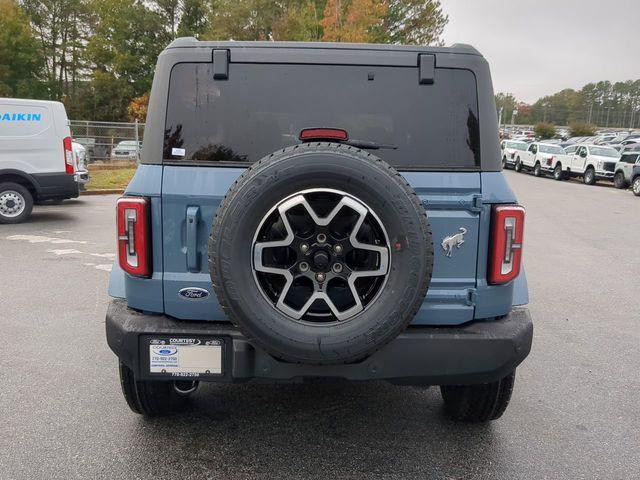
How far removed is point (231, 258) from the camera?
94.7 inches

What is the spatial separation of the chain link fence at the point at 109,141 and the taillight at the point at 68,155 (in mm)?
12153

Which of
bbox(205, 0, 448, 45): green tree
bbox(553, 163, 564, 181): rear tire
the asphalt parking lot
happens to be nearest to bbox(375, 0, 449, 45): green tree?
bbox(205, 0, 448, 45): green tree

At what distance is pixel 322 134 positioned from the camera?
2662 millimetres

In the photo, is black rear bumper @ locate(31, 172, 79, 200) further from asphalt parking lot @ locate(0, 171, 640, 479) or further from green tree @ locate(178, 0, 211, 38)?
green tree @ locate(178, 0, 211, 38)

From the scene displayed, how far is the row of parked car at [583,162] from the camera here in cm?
2319

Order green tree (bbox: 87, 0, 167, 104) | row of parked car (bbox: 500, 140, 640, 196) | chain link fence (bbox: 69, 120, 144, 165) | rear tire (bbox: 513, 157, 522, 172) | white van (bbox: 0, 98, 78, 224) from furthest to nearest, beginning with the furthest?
green tree (bbox: 87, 0, 167, 104)
rear tire (bbox: 513, 157, 522, 172)
row of parked car (bbox: 500, 140, 640, 196)
chain link fence (bbox: 69, 120, 144, 165)
white van (bbox: 0, 98, 78, 224)

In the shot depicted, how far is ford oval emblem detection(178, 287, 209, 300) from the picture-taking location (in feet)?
8.95

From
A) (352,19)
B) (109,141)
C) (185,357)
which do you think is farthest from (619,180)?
(185,357)

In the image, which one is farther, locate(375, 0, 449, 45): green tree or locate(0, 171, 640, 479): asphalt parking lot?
locate(375, 0, 449, 45): green tree

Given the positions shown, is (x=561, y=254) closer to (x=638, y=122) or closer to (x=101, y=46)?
(x=101, y=46)

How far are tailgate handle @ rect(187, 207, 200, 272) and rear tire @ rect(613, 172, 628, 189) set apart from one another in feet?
81.4

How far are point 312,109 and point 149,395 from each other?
186 centimetres

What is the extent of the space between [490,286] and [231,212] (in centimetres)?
132

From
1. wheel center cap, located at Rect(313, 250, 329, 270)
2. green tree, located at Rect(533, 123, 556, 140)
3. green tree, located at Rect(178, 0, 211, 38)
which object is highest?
green tree, located at Rect(178, 0, 211, 38)
